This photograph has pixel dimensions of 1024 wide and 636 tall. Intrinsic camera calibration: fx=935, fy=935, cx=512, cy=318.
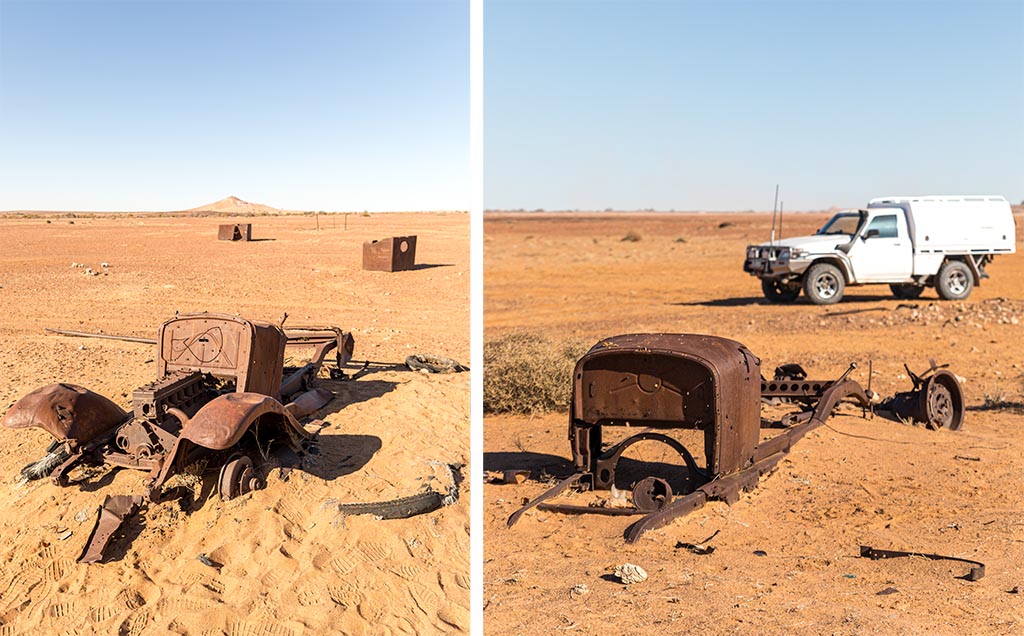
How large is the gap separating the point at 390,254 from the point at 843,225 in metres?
8.48

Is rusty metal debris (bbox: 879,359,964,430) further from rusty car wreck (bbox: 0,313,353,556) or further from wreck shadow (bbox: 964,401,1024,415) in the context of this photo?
rusty car wreck (bbox: 0,313,353,556)

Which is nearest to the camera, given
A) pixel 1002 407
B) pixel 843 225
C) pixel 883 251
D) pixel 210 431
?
pixel 210 431

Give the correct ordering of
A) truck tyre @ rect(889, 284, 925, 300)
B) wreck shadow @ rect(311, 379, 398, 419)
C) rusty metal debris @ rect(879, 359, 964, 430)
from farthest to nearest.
A: truck tyre @ rect(889, 284, 925, 300), rusty metal debris @ rect(879, 359, 964, 430), wreck shadow @ rect(311, 379, 398, 419)

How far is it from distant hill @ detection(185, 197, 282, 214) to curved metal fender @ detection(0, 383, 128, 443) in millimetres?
2128

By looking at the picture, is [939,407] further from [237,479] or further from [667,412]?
[237,479]

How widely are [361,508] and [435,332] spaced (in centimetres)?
505

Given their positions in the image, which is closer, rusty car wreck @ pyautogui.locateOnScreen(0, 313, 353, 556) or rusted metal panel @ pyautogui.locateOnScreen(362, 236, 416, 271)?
rusty car wreck @ pyautogui.locateOnScreen(0, 313, 353, 556)

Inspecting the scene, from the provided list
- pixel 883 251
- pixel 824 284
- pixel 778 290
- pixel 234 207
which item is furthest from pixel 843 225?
pixel 234 207

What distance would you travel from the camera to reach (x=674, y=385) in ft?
17.9

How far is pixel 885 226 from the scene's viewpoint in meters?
15.6

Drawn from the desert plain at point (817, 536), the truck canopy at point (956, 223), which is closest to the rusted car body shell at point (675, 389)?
the desert plain at point (817, 536)

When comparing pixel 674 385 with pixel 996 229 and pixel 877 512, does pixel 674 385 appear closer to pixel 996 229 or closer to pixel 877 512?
pixel 877 512

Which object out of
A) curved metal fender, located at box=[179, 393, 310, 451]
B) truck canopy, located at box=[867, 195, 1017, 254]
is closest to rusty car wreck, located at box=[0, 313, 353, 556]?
curved metal fender, located at box=[179, 393, 310, 451]

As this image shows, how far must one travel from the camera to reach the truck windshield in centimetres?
1602
